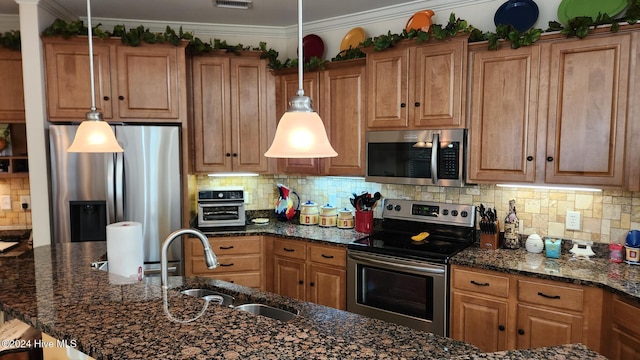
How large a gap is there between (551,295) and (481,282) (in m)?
0.39

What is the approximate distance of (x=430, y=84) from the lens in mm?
3068

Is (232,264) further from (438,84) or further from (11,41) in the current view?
(11,41)

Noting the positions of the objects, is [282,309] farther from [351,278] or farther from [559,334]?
[559,334]

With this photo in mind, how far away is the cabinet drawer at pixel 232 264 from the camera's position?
359 cm

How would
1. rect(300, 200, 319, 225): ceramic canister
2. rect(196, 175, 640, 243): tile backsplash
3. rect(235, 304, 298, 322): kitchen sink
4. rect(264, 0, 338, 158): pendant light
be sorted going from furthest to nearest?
rect(300, 200, 319, 225): ceramic canister
rect(196, 175, 640, 243): tile backsplash
rect(235, 304, 298, 322): kitchen sink
rect(264, 0, 338, 158): pendant light

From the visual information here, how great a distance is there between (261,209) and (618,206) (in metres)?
2.94

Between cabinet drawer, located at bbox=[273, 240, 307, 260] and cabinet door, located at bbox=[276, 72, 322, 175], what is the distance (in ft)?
2.15

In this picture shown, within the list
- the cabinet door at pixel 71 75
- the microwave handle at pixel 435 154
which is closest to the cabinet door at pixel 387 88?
the microwave handle at pixel 435 154

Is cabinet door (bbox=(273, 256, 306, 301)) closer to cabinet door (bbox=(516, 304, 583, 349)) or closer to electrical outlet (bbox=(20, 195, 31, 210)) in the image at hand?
cabinet door (bbox=(516, 304, 583, 349))

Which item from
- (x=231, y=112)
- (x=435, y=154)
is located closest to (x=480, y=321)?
(x=435, y=154)

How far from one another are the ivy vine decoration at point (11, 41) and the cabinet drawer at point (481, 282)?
376 cm

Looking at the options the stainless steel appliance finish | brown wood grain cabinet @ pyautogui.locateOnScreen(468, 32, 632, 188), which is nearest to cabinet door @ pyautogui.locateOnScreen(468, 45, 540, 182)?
brown wood grain cabinet @ pyautogui.locateOnScreen(468, 32, 632, 188)

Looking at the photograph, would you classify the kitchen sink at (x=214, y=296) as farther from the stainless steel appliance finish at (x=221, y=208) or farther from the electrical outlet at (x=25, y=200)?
the electrical outlet at (x=25, y=200)

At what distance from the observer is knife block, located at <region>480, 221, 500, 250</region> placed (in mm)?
2979
